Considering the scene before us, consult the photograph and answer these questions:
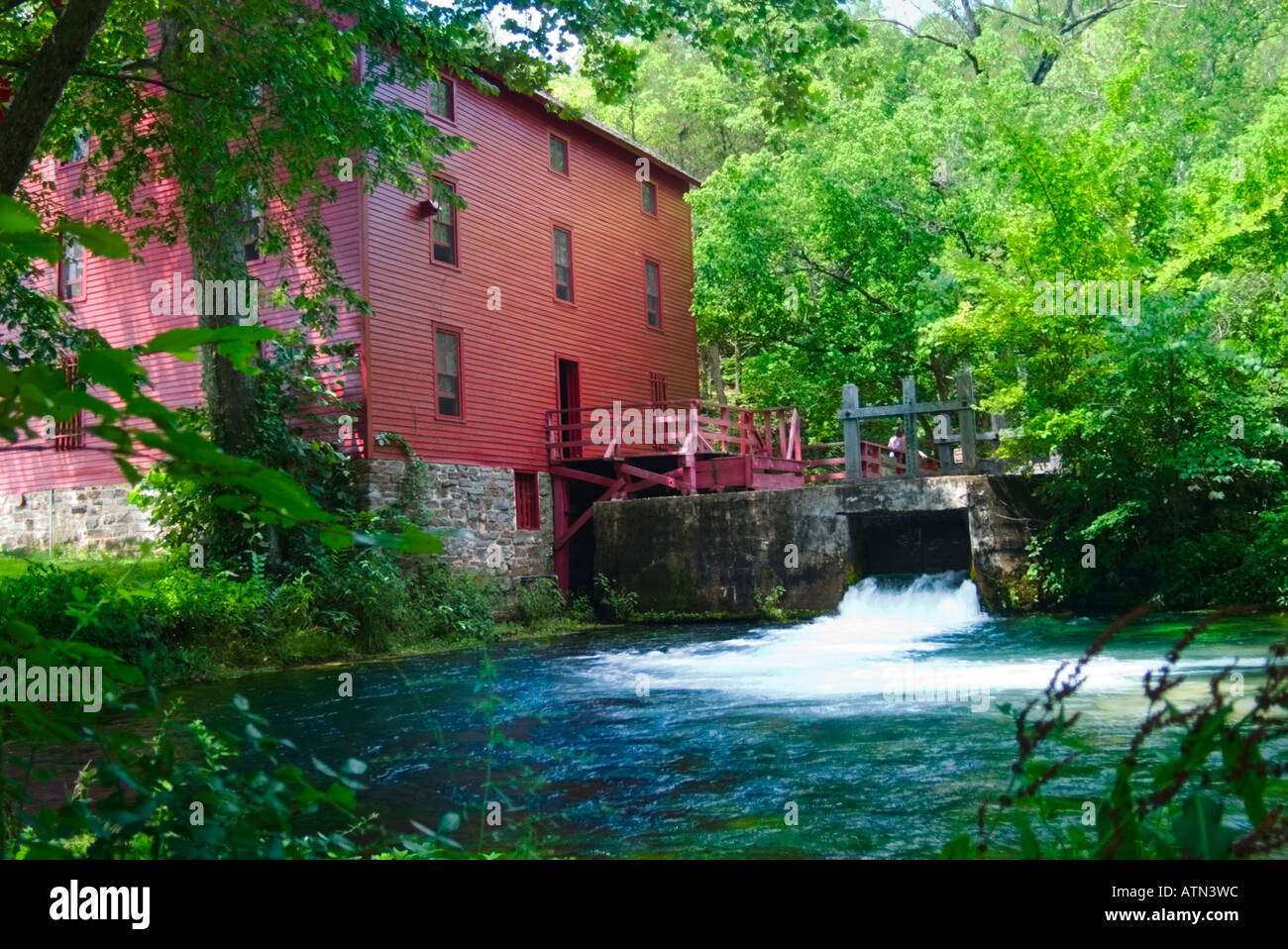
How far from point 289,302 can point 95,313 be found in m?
4.79

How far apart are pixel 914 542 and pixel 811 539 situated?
94.1 inches

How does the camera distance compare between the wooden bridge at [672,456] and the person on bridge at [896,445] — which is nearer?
the wooden bridge at [672,456]

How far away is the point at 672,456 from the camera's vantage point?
2239 centimetres

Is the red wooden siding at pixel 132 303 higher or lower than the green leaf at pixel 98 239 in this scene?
higher

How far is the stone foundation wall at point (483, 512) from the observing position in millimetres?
18203

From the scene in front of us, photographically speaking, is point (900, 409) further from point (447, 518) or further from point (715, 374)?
point (715, 374)

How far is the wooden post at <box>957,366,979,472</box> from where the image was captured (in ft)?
60.4

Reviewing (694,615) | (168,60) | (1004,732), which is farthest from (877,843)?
(694,615)

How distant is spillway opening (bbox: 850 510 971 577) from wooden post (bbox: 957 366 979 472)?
5.45ft

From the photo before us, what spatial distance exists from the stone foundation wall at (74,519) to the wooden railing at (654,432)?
7.68 meters

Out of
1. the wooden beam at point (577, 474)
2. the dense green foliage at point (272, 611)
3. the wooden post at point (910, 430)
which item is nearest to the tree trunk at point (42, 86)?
the dense green foliage at point (272, 611)

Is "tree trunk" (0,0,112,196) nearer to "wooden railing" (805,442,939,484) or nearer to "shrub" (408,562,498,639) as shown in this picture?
"shrub" (408,562,498,639)

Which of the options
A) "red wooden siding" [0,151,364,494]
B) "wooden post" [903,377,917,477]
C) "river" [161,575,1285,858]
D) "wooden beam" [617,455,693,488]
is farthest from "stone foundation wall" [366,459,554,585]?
"wooden post" [903,377,917,477]

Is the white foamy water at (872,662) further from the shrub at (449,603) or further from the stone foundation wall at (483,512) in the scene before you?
the stone foundation wall at (483,512)
